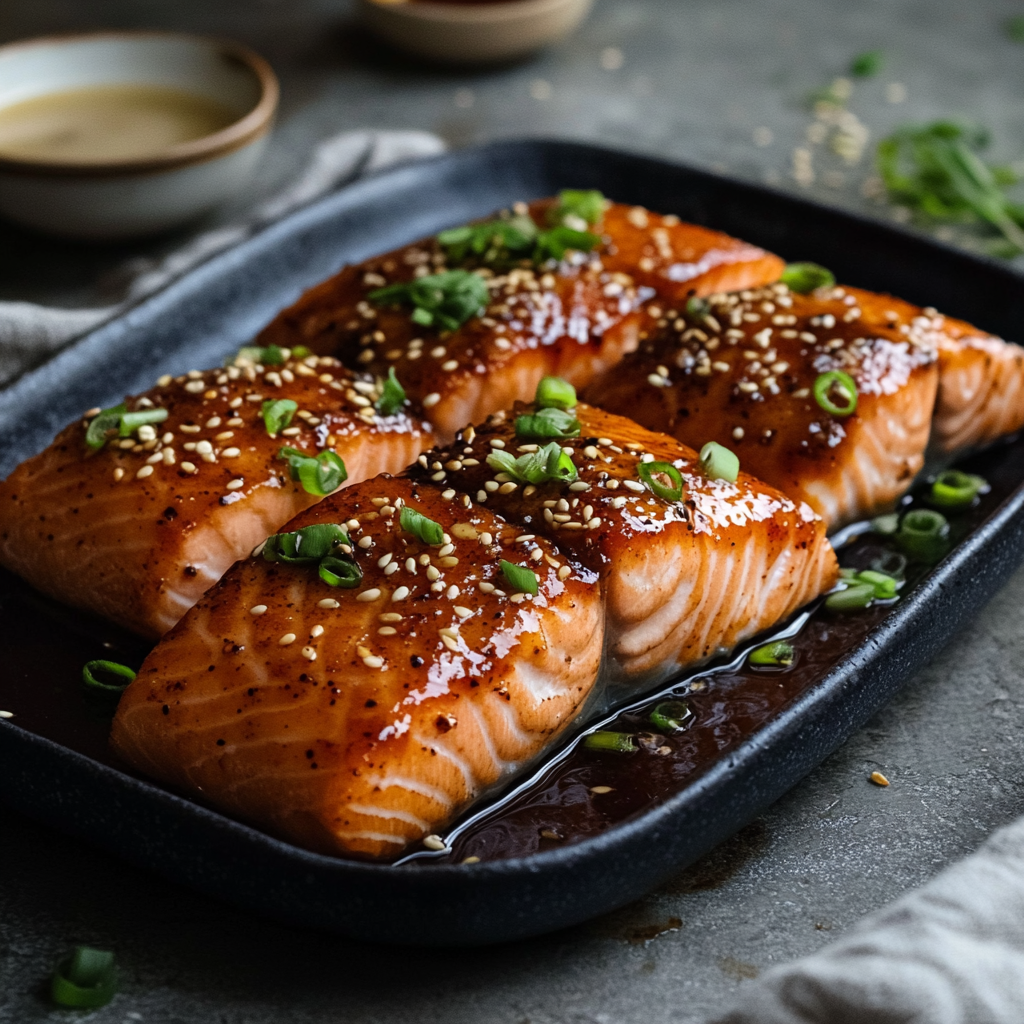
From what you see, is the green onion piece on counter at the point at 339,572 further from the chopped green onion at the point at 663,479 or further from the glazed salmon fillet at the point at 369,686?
the chopped green onion at the point at 663,479

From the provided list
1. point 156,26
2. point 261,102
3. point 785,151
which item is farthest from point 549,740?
point 156,26

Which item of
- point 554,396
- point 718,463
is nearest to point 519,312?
point 554,396

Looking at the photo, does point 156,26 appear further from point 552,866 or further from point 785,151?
point 552,866

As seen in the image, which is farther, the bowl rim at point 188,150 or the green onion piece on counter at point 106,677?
the bowl rim at point 188,150

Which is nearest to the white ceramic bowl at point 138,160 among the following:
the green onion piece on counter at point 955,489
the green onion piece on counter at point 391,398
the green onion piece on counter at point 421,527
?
the green onion piece on counter at point 391,398

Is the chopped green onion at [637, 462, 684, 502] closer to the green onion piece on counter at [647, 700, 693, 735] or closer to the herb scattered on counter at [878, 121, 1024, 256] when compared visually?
the green onion piece on counter at [647, 700, 693, 735]

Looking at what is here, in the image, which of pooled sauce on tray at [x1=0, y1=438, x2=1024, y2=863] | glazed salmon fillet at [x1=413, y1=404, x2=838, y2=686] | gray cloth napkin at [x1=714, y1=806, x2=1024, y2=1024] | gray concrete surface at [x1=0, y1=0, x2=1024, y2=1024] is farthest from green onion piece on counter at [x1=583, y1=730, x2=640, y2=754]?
gray cloth napkin at [x1=714, y1=806, x2=1024, y2=1024]
